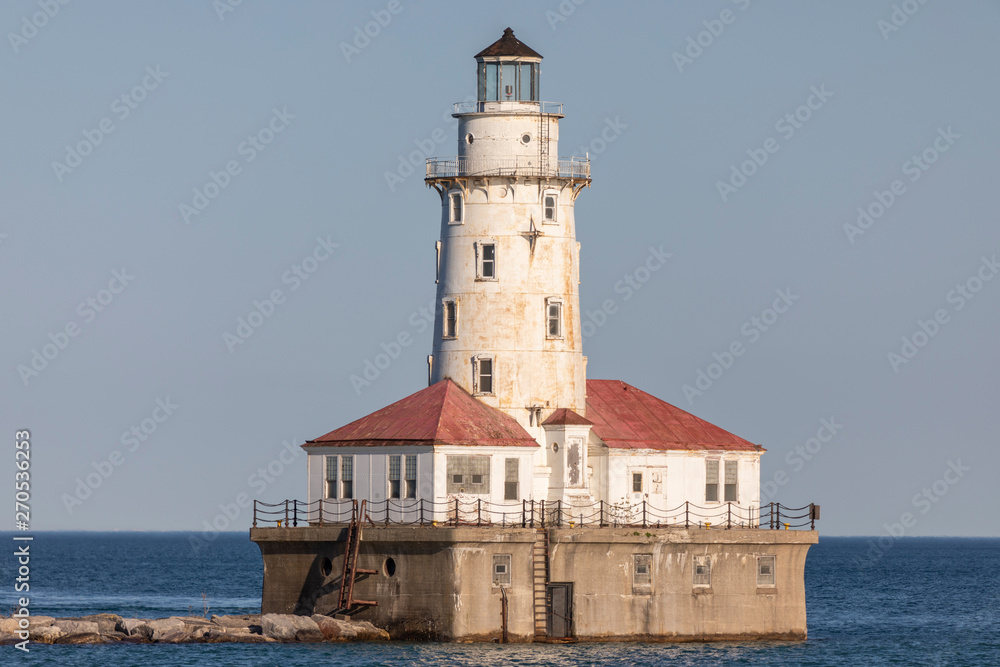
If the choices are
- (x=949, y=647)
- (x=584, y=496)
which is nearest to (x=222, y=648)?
(x=584, y=496)

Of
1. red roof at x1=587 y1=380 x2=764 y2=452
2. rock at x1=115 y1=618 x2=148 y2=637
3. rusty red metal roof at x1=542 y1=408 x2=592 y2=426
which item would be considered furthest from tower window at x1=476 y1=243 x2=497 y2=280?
rock at x1=115 y1=618 x2=148 y2=637

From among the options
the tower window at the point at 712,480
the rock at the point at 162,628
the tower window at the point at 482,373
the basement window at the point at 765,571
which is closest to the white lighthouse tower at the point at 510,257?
the tower window at the point at 482,373

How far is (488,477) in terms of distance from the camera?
180 feet

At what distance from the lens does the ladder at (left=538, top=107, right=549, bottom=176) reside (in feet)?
194

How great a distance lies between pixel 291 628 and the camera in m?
53.3

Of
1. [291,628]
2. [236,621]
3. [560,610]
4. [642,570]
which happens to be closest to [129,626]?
[236,621]

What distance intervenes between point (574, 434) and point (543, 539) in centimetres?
502

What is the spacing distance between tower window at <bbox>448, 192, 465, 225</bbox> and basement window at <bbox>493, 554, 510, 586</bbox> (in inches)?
459

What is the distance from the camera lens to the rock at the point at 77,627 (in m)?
55.1

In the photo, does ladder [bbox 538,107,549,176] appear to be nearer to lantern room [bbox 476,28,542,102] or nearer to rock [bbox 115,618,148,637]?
lantern room [bbox 476,28,542,102]

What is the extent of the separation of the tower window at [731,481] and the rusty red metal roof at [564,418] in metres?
5.03

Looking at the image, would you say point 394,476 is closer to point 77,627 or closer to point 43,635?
point 77,627

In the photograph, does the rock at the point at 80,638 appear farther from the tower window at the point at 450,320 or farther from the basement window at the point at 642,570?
the basement window at the point at 642,570

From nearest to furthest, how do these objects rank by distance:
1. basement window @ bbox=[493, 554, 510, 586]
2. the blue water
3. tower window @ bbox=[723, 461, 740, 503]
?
the blue water < basement window @ bbox=[493, 554, 510, 586] < tower window @ bbox=[723, 461, 740, 503]
